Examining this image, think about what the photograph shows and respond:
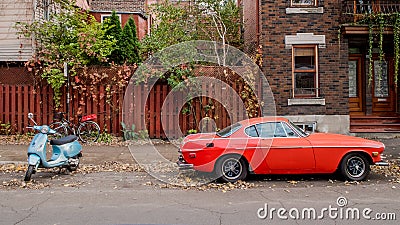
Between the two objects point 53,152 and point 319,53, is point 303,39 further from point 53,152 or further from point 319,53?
point 53,152

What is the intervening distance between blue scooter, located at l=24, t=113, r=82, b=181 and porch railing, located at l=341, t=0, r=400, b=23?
10.3 metres

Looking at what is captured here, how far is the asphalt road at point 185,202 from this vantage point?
19.2ft

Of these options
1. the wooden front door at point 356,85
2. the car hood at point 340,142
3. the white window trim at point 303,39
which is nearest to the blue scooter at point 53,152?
the car hood at point 340,142

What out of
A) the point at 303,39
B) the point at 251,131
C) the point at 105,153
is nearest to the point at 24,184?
the point at 105,153

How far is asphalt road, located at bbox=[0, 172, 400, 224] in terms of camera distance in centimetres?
587

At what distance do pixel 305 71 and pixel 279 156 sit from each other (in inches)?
290

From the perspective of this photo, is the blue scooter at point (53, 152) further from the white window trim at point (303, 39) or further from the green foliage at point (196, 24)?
the green foliage at point (196, 24)

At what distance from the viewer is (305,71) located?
14.8 m

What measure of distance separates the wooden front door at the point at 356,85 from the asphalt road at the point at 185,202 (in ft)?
26.0

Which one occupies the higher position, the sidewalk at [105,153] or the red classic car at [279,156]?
the red classic car at [279,156]

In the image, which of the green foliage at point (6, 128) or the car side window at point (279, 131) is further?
the green foliage at point (6, 128)

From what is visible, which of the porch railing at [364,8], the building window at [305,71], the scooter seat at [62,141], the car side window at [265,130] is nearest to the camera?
the car side window at [265,130]

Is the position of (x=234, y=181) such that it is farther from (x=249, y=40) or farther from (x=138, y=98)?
(x=249, y=40)

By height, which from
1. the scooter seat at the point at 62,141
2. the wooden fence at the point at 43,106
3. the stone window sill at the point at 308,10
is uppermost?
the stone window sill at the point at 308,10
